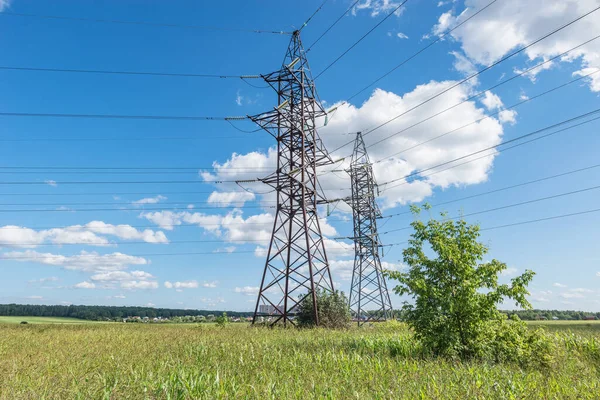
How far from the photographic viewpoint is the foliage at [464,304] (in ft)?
31.7

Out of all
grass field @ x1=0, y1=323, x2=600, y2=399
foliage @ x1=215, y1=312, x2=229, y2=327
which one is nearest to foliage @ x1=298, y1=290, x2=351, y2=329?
foliage @ x1=215, y1=312, x2=229, y2=327

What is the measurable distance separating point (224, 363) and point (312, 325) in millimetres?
11377

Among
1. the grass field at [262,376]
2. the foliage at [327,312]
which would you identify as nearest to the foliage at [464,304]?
the grass field at [262,376]

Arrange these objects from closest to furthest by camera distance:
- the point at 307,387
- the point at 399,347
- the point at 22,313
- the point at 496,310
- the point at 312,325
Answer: the point at 307,387
the point at 496,310
the point at 399,347
the point at 312,325
the point at 22,313

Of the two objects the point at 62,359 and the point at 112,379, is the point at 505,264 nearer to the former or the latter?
the point at 112,379

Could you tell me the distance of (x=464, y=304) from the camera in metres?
9.62

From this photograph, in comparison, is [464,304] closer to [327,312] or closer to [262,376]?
[262,376]

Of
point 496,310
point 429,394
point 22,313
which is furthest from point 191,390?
point 22,313

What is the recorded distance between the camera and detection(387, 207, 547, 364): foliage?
9.66 m

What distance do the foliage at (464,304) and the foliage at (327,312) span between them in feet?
31.7

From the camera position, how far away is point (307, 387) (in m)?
6.19

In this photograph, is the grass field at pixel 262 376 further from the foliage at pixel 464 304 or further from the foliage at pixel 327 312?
the foliage at pixel 327 312

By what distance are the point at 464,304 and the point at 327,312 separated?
1128 cm

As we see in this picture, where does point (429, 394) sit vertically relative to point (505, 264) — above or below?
below
